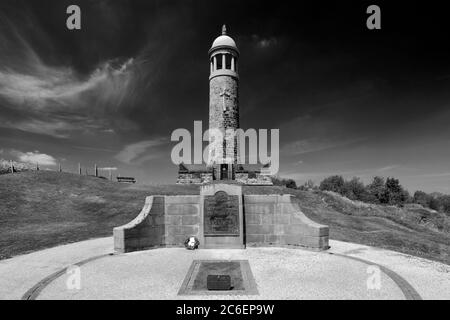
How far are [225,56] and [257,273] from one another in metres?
33.7

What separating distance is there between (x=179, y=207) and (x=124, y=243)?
3076mm

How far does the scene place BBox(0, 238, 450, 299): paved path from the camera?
269 inches

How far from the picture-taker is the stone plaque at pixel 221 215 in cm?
1220

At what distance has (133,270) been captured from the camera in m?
8.73

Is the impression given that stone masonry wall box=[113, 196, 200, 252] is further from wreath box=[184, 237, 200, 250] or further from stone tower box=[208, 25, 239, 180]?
stone tower box=[208, 25, 239, 180]

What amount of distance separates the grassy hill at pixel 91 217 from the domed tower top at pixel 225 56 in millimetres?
16869

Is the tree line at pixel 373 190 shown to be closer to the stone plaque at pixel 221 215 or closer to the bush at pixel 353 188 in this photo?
the bush at pixel 353 188

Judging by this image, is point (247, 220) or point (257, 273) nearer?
point (257, 273)

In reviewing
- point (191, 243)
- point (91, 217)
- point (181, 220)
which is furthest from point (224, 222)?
point (91, 217)

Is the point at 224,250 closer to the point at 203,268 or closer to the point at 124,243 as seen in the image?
the point at 203,268

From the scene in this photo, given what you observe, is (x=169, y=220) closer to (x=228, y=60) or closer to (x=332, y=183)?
(x=228, y=60)

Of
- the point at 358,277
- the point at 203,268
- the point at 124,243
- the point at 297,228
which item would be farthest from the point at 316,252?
the point at 124,243

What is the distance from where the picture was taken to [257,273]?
8.38 m
